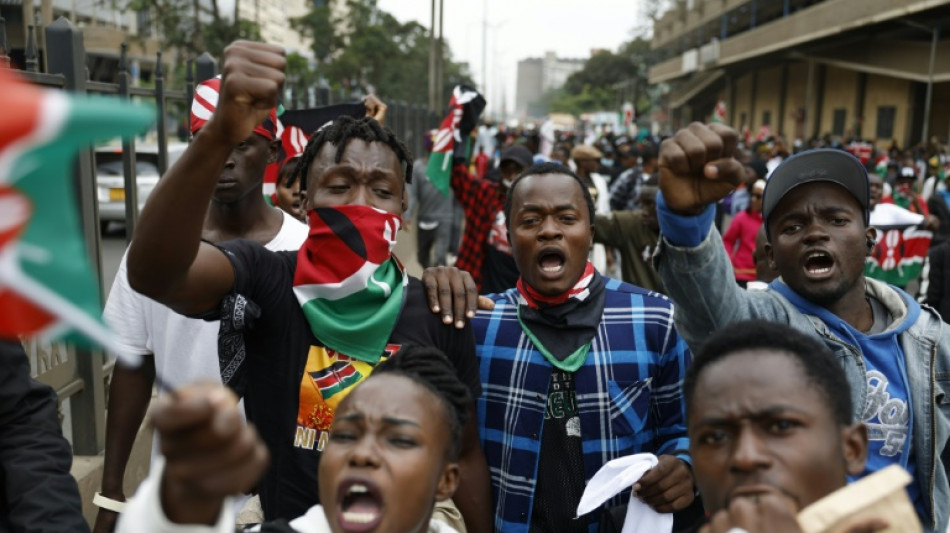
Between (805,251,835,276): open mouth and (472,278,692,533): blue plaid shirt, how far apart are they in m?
0.43

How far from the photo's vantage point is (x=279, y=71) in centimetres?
189

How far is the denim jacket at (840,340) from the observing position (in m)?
2.31

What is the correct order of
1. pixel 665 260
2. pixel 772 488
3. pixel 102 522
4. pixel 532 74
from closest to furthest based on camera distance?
pixel 772 488 → pixel 665 260 → pixel 102 522 → pixel 532 74

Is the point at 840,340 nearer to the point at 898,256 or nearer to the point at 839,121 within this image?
the point at 898,256

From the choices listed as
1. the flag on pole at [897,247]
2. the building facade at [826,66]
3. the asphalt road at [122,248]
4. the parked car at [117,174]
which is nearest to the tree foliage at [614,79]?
the building facade at [826,66]

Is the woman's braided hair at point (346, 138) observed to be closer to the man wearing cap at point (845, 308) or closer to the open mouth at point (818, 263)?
the man wearing cap at point (845, 308)

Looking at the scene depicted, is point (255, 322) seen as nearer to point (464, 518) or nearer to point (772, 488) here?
point (464, 518)

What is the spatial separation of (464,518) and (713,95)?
6766cm

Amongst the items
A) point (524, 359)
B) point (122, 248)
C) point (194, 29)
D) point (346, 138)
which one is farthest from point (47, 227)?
point (194, 29)

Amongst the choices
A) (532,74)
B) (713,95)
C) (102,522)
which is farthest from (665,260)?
(532,74)

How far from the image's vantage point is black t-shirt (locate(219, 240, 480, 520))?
2.35 meters

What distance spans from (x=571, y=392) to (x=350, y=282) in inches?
29.4

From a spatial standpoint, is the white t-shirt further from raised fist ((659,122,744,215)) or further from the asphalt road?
the asphalt road

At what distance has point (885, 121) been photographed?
3619 cm
